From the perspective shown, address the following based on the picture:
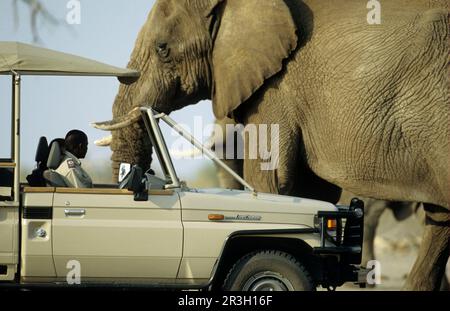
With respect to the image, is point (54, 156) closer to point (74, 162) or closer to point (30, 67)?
point (74, 162)

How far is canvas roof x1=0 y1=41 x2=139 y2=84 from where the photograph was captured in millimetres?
10125

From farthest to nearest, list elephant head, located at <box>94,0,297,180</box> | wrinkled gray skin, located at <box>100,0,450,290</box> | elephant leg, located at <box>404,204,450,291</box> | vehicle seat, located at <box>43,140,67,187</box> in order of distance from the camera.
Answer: elephant leg, located at <box>404,204,450,291</box>
elephant head, located at <box>94,0,297,180</box>
wrinkled gray skin, located at <box>100,0,450,290</box>
vehicle seat, located at <box>43,140,67,187</box>

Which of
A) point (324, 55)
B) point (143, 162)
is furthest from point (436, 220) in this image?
point (143, 162)

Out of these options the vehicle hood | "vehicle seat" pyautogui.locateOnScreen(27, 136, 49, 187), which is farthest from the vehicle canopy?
the vehicle hood

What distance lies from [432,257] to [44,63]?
5.54 m

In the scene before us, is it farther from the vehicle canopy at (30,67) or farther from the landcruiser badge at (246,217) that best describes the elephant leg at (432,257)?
the vehicle canopy at (30,67)

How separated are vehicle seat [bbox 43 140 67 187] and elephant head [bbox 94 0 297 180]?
3366mm

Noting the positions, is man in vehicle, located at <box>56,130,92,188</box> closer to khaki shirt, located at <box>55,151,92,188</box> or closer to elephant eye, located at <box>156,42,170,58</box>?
khaki shirt, located at <box>55,151,92,188</box>

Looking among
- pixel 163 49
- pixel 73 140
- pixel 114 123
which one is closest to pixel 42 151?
pixel 73 140

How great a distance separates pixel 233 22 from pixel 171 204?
4.03 metres

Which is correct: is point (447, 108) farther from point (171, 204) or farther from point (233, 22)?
point (171, 204)

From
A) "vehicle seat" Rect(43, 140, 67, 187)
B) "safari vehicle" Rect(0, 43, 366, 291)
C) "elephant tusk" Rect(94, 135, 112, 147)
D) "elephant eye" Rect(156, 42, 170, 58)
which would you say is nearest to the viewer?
"safari vehicle" Rect(0, 43, 366, 291)
